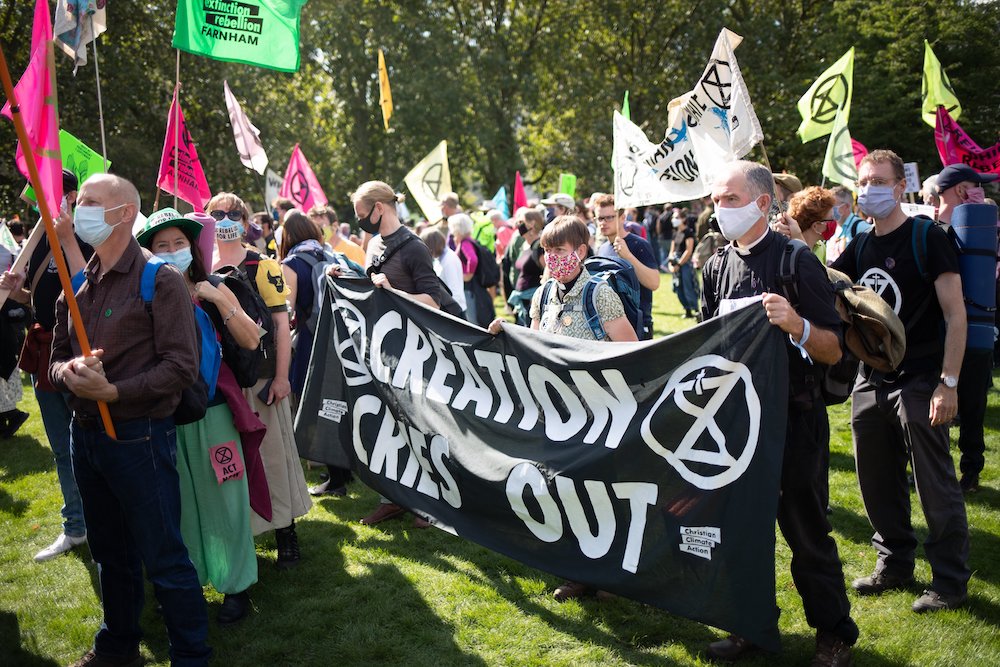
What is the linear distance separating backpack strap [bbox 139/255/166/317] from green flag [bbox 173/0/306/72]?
12.2ft

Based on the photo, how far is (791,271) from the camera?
346cm

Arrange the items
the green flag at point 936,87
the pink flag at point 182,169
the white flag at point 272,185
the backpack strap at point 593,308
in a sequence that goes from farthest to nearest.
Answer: the white flag at point 272,185 → the green flag at point 936,87 → the pink flag at point 182,169 → the backpack strap at point 593,308

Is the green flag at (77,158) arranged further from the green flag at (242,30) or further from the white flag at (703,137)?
the white flag at (703,137)

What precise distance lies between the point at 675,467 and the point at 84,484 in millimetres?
2717

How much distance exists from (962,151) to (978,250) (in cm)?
485

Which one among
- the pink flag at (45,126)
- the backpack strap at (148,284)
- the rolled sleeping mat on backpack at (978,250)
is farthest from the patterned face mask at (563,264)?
the pink flag at (45,126)

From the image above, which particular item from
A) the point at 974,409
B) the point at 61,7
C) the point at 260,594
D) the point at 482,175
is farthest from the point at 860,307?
the point at 482,175

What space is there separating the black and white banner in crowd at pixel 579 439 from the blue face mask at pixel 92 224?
198cm

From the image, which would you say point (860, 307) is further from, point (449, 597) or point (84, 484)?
point (84, 484)

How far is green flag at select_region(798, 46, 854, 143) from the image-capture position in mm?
8055

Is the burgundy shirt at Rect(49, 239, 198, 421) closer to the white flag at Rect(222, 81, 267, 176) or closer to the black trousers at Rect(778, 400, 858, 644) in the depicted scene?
the black trousers at Rect(778, 400, 858, 644)

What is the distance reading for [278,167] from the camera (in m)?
28.0

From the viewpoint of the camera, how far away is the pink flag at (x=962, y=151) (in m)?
8.77

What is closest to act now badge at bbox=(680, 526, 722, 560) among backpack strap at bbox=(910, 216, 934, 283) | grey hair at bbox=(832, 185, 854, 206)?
backpack strap at bbox=(910, 216, 934, 283)
